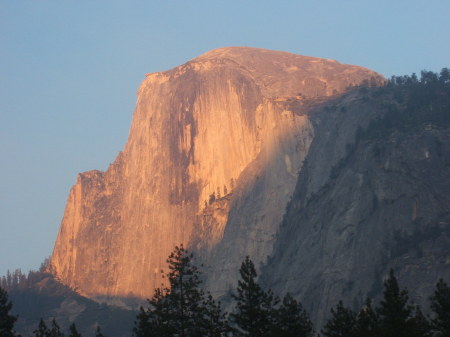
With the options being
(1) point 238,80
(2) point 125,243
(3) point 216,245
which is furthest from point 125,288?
(1) point 238,80

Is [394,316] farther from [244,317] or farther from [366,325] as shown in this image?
[244,317]

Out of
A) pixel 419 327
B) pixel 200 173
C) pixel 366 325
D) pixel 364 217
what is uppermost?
pixel 200 173

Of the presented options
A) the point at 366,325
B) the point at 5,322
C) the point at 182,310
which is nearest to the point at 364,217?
the point at 366,325

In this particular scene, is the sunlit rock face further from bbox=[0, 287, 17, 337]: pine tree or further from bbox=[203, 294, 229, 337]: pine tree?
bbox=[203, 294, 229, 337]: pine tree

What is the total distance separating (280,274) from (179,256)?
2866 inches

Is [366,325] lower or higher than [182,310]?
higher

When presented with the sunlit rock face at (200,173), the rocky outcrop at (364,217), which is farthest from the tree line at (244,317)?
the sunlit rock face at (200,173)

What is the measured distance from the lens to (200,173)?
6486 inches

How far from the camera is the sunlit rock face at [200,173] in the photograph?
147m

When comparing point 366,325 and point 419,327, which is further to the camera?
point 366,325

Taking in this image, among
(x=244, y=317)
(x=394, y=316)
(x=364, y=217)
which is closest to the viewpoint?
(x=394, y=316)

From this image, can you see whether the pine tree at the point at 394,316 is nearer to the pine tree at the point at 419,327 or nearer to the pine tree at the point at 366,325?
the pine tree at the point at 419,327

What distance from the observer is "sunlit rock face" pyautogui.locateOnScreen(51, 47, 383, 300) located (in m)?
147

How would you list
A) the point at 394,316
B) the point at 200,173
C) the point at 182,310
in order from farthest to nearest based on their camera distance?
1. the point at 200,173
2. the point at 394,316
3. the point at 182,310
